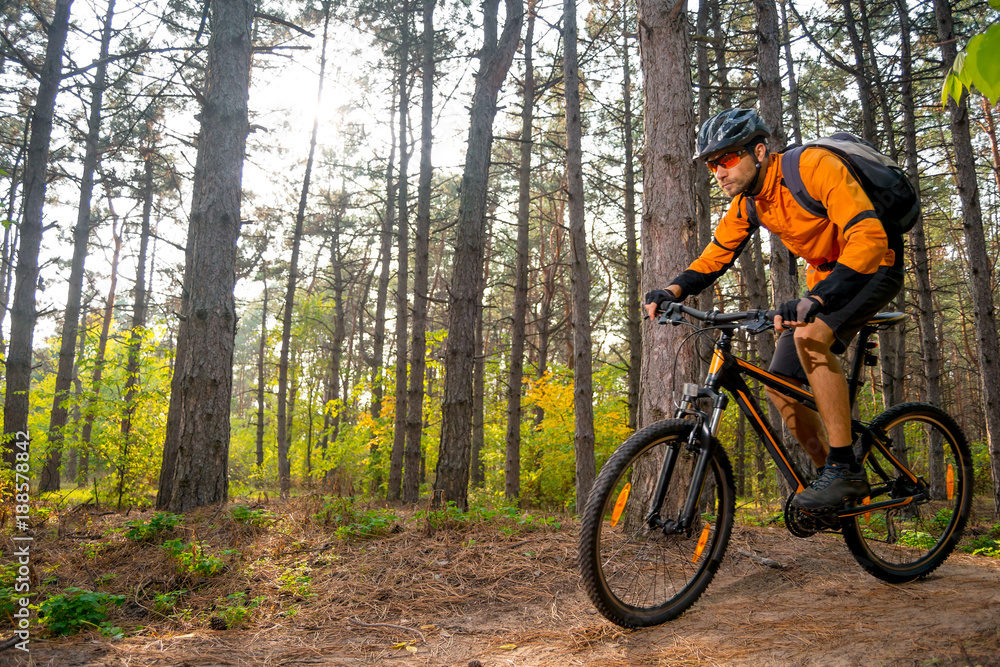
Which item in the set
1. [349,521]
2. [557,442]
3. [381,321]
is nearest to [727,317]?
[349,521]

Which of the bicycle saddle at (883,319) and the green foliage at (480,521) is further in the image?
the green foliage at (480,521)

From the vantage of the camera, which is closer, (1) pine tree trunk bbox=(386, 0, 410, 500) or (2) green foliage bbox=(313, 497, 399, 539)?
(2) green foliage bbox=(313, 497, 399, 539)

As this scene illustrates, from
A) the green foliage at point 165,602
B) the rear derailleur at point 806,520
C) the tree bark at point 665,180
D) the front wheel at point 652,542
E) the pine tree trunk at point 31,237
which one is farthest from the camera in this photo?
the pine tree trunk at point 31,237

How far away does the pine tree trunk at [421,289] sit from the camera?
1057 cm

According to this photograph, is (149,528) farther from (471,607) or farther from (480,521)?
(471,607)

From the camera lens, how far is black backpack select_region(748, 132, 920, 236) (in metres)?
2.61

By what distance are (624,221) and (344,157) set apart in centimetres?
1074

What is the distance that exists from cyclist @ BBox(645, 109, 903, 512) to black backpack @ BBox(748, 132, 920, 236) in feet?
0.14

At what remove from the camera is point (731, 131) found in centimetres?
281

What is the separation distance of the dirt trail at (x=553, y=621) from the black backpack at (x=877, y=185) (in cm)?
180

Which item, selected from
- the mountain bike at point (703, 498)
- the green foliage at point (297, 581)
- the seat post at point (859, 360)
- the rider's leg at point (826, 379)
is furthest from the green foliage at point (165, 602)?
the seat post at point (859, 360)

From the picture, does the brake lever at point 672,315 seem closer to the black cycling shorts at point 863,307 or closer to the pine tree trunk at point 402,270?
the black cycling shorts at point 863,307

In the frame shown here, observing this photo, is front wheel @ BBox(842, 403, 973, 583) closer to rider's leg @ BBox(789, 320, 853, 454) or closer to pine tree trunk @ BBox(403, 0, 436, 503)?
rider's leg @ BBox(789, 320, 853, 454)

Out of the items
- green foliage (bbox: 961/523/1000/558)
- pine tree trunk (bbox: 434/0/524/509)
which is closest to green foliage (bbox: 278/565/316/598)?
pine tree trunk (bbox: 434/0/524/509)
